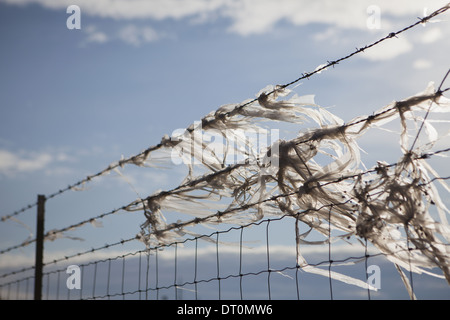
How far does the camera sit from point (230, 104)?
9.80 feet

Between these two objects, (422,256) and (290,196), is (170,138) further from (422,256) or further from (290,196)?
(422,256)

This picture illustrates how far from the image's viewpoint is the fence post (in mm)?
4805

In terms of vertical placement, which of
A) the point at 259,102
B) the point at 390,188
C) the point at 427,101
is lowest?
the point at 390,188

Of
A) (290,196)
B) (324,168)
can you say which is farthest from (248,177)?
(324,168)

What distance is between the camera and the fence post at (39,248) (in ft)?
15.8

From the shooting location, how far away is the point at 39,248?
194 inches

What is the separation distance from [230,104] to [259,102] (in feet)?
0.69
